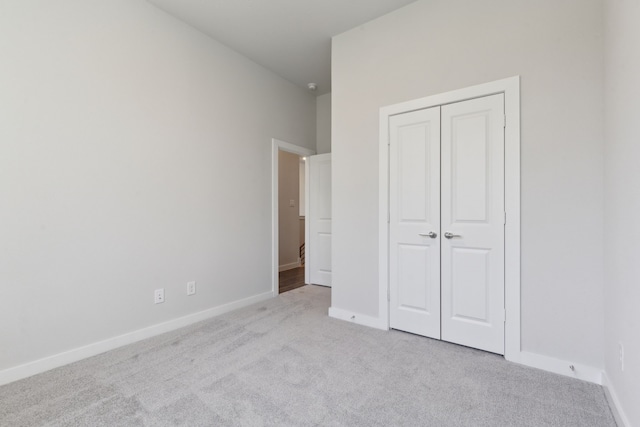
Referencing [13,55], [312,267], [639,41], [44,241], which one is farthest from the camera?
[312,267]

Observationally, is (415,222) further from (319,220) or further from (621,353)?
(319,220)

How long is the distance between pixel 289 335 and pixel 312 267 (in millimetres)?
1876

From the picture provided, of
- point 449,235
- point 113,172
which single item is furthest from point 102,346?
point 449,235

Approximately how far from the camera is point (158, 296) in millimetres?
2682

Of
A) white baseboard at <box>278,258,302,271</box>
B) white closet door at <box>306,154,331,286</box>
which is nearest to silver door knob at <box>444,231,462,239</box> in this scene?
white closet door at <box>306,154,331,286</box>

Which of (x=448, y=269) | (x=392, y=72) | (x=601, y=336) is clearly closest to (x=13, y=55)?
(x=392, y=72)

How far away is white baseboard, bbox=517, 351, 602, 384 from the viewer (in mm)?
1852

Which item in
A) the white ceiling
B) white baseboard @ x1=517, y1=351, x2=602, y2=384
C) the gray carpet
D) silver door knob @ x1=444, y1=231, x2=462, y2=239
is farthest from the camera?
the white ceiling

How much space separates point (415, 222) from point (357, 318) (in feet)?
3.68

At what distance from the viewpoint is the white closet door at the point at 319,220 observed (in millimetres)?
4289

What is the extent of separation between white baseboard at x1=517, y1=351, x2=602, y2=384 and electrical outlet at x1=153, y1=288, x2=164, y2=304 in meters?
2.96

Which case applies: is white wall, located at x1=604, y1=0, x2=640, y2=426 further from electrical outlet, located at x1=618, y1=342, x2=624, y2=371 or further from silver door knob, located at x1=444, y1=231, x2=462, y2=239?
silver door knob, located at x1=444, y1=231, x2=462, y2=239

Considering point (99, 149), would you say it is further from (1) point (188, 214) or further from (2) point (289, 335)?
Result: (2) point (289, 335)

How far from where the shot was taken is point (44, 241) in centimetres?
204
